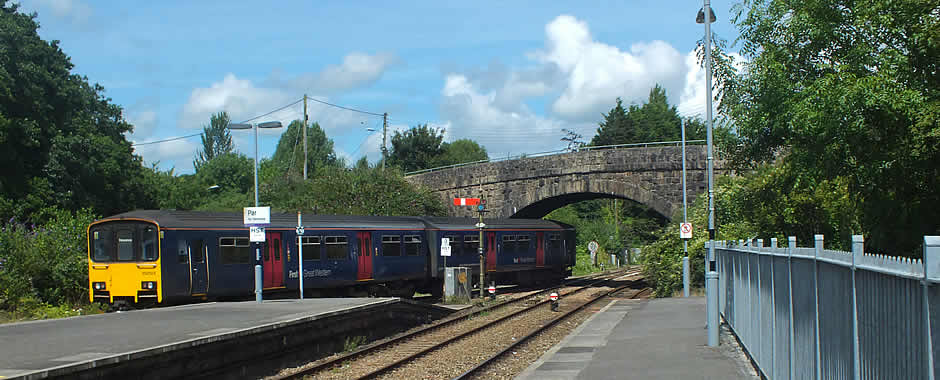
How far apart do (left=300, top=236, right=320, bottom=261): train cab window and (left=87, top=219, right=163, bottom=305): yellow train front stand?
16.2 feet

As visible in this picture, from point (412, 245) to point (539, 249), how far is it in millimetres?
9820

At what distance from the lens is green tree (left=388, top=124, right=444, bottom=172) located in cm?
8725

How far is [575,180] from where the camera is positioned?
41969mm

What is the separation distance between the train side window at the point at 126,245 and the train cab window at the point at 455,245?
42.1ft

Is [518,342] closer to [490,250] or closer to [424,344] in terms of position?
[424,344]

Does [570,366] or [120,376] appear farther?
[570,366]

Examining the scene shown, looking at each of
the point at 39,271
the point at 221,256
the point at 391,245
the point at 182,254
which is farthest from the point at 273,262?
the point at 39,271

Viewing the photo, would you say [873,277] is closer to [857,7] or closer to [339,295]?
[857,7]

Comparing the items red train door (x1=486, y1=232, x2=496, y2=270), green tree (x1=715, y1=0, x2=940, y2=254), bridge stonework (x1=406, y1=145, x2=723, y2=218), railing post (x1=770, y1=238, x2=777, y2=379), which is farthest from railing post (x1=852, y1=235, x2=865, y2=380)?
bridge stonework (x1=406, y1=145, x2=723, y2=218)

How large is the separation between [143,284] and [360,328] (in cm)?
578

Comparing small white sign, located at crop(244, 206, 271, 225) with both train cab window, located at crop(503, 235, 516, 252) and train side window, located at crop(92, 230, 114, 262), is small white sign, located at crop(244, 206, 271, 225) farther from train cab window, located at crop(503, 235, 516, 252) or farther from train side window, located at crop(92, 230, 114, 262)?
train cab window, located at crop(503, 235, 516, 252)

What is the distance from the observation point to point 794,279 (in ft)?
24.8

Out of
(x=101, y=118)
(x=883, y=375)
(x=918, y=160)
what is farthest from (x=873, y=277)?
(x=101, y=118)

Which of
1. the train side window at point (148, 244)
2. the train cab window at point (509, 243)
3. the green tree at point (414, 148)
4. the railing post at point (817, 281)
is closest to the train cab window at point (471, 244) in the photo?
the train cab window at point (509, 243)
